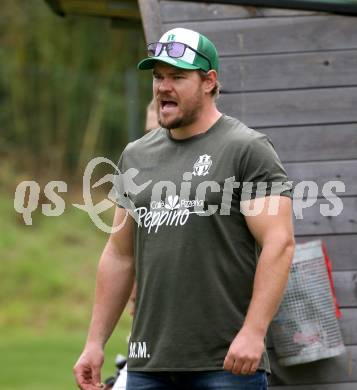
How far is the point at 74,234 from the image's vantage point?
50.5ft

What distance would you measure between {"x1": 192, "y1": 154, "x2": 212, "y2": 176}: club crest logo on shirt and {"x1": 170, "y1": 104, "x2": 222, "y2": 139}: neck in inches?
4.5

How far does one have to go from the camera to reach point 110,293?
419cm

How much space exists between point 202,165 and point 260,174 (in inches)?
7.8

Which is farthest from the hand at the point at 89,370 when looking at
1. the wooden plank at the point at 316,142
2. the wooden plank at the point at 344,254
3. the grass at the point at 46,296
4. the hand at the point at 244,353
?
the grass at the point at 46,296

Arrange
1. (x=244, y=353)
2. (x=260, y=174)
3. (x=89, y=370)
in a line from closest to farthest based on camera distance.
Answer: (x=244, y=353)
(x=260, y=174)
(x=89, y=370)

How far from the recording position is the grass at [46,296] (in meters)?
9.57

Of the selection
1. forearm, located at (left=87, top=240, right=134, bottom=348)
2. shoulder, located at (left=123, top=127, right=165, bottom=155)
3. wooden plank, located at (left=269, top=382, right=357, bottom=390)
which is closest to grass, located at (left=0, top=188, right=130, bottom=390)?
wooden plank, located at (left=269, top=382, right=357, bottom=390)

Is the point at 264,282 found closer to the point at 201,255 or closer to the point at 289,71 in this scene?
the point at 201,255

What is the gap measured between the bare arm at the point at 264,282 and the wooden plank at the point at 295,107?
4.71 feet

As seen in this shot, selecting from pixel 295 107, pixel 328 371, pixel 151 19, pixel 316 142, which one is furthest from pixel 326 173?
pixel 151 19

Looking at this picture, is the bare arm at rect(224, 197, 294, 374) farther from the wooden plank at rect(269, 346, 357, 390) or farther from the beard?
the wooden plank at rect(269, 346, 357, 390)

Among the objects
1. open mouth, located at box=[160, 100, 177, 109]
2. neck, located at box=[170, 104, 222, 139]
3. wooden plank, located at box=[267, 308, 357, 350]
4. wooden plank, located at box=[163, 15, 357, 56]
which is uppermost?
wooden plank, located at box=[163, 15, 357, 56]

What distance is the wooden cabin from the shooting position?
17.0 ft

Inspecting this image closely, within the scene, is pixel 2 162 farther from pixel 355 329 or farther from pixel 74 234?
pixel 355 329
